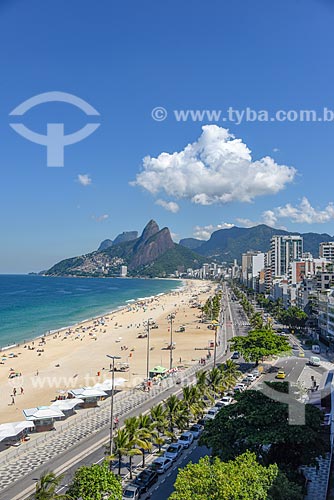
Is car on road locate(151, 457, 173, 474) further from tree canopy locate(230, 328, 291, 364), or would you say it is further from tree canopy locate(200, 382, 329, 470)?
tree canopy locate(230, 328, 291, 364)

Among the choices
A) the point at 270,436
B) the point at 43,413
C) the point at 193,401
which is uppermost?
the point at 270,436

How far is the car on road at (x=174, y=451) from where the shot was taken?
17438 millimetres

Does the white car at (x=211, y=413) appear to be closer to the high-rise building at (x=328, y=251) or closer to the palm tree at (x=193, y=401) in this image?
the palm tree at (x=193, y=401)

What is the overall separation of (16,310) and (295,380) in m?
61.3

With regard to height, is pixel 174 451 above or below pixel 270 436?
below

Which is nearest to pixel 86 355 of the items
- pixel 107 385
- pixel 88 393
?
pixel 107 385

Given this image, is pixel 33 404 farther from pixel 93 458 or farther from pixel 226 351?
pixel 226 351

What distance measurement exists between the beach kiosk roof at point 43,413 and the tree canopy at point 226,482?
13109 millimetres

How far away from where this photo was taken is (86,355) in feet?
147

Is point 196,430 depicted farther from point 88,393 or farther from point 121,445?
point 88,393

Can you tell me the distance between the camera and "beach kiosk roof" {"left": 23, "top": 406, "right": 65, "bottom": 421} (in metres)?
22.5

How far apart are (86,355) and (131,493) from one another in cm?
3112

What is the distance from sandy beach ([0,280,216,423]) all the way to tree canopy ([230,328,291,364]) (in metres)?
6.76

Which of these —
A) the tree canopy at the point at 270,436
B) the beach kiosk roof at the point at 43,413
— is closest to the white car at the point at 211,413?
the tree canopy at the point at 270,436
